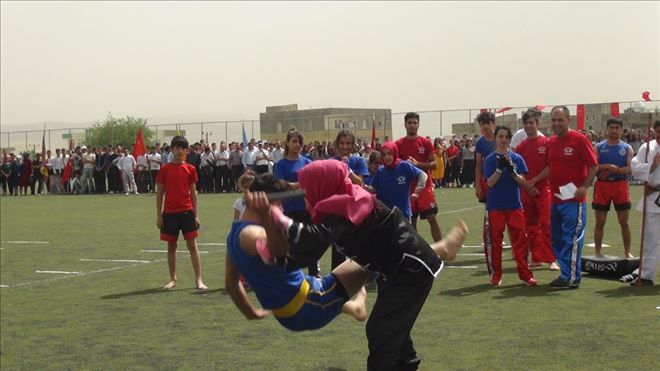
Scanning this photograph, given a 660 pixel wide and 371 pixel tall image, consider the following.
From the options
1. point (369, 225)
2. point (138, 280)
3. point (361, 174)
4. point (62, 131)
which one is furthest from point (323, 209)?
point (62, 131)

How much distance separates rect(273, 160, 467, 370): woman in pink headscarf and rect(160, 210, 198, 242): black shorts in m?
6.21

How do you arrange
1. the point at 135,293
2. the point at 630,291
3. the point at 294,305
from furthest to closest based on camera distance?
1. the point at 135,293
2. the point at 630,291
3. the point at 294,305

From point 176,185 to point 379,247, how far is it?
257 inches

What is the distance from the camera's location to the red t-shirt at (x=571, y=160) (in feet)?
35.4

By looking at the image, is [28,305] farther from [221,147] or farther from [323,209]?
[221,147]

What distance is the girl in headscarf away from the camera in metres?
11.4

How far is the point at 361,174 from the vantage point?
11750mm

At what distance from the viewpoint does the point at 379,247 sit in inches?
233

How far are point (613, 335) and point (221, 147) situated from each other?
3101cm

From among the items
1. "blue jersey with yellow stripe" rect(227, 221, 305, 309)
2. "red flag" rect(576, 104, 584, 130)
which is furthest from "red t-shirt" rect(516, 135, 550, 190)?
"red flag" rect(576, 104, 584, 130)

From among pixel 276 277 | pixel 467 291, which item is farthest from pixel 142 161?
pixel 276 277

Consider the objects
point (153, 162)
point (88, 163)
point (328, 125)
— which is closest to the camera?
point (153, 162)

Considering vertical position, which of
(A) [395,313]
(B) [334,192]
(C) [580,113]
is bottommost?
(A) [395,313]

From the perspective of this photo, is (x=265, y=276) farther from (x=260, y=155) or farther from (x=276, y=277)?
(x=260, y=155)
